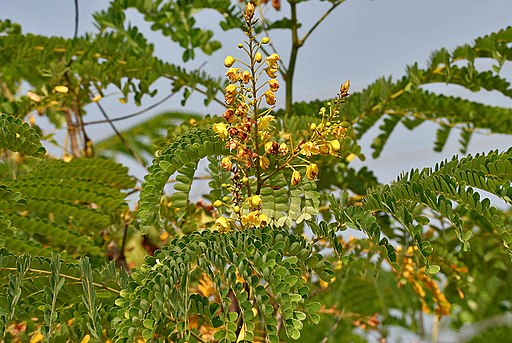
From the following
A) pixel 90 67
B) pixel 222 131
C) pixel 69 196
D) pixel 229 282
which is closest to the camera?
pixel 229 282

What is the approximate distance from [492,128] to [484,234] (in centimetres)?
25

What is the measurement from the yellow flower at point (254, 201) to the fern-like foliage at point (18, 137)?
0.83 ft

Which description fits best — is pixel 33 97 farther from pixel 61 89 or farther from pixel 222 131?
pixel 222 131

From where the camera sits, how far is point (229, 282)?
28.7 inches

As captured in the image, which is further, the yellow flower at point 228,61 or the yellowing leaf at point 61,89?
the yellowing leaf at point 61,89

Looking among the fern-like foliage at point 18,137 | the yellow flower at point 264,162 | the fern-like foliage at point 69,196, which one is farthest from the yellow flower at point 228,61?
the fern-like foliage at point 69,196

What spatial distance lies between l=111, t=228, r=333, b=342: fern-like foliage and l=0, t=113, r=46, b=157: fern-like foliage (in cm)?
22

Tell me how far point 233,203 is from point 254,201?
5 cm

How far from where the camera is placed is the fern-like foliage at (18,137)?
88 cm

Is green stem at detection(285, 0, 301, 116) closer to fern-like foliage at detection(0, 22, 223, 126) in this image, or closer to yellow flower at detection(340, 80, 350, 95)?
fern-like foliage at detection(0, 22, 223, 126)

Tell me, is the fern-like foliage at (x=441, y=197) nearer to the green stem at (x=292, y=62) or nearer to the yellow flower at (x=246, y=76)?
the yellow flower at (x=246, y=76)

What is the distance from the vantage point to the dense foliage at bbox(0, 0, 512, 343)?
2.49ft

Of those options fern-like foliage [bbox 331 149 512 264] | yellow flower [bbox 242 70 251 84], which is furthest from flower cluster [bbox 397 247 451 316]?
yellow flower [bbox 242 70 251 84]

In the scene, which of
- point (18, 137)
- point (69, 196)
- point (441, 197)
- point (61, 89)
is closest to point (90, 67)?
point (61, 89)
